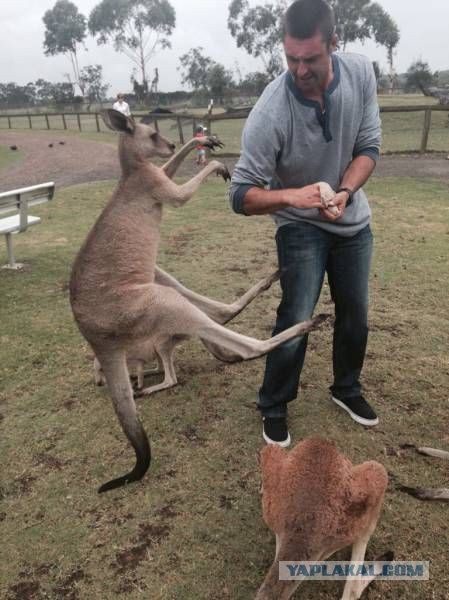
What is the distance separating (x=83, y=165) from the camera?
1373 centimetres

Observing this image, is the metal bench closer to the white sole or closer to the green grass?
the white sole

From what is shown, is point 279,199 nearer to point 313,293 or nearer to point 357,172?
point 357,172

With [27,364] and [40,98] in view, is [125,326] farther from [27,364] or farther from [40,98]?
[40,98]

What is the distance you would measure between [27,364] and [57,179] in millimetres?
9329

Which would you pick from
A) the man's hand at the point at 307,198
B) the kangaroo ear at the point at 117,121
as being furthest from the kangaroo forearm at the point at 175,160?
the man's hand at the point at 307,198

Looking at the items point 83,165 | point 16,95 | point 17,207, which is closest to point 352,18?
point 16,95

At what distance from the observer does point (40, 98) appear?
177ft

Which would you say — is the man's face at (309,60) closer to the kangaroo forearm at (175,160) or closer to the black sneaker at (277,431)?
the kangaroo forearm at (175,160)

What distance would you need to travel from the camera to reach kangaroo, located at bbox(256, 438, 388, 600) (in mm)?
1687

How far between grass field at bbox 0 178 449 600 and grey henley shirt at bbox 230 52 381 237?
1.13m

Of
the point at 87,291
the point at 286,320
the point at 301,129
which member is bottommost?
the point at 286,320

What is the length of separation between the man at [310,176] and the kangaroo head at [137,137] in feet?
2.99

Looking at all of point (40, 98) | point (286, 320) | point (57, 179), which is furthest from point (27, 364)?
point (40, 98)

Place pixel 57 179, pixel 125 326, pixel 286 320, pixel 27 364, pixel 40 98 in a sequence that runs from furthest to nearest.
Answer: pixel 40 98, pixel 57 179, pixel 27 364, pixel 286 320, pixel 125 326
